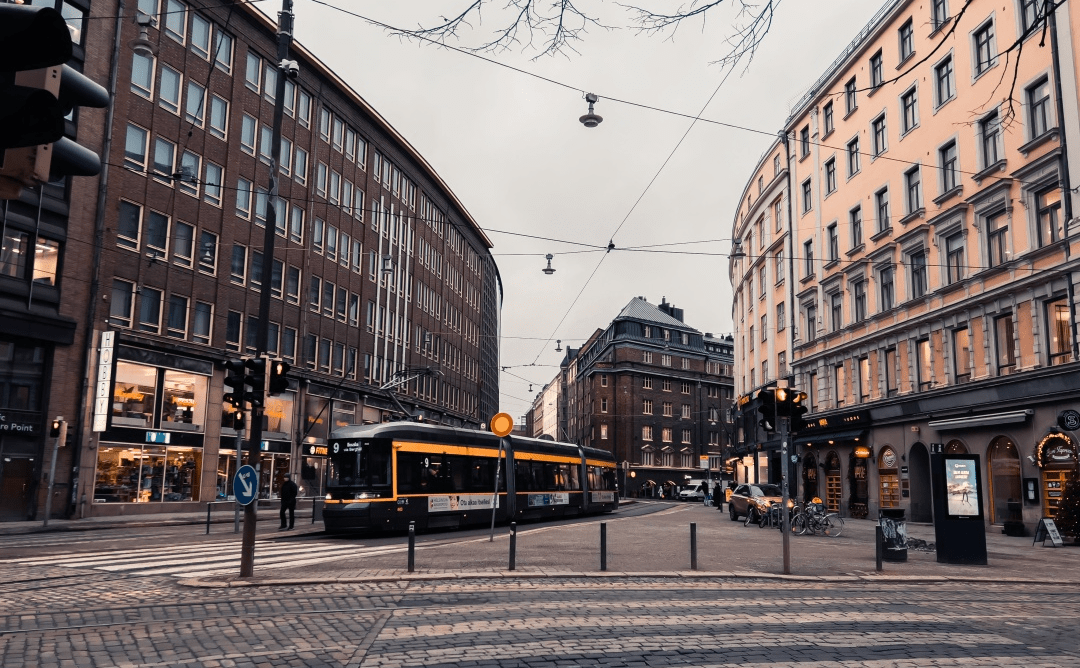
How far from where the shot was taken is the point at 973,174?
28.2m

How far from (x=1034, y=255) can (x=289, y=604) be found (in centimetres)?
2322

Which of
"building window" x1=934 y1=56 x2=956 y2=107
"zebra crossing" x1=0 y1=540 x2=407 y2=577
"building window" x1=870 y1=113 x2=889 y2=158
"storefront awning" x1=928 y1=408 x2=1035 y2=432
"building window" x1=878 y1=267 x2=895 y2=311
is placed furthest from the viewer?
"building window" x1=870 y1=113 x2=889 y2=158

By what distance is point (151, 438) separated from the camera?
1257 inches

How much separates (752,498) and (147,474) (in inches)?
881

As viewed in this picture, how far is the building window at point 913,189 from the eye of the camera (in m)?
32.1

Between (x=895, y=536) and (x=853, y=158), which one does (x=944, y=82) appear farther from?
(x=895, y=536)

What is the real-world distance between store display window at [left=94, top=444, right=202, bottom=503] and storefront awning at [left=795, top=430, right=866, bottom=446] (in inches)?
1047

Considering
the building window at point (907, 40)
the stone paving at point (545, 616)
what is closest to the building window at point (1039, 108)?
the building window at point (907, 40)

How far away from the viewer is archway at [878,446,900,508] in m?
32.9

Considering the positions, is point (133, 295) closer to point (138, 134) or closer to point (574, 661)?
point (138, 134)

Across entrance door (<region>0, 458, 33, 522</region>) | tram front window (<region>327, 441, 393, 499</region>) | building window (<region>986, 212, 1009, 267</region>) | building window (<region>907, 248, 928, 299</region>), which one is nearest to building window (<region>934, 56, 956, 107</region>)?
building window (<region>986, 212, 1009, 267</region>)

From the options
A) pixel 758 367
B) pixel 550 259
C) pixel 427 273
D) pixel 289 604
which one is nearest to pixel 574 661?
pixel 289 604

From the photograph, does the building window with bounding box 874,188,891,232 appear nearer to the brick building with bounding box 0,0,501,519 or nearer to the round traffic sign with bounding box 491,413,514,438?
the round traffic sign with bounding box 491,413,514,438

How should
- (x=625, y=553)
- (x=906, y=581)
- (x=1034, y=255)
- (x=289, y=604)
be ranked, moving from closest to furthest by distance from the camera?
(x=289, y=604) < (x=906, y=581) < (x=625, y=553) < (x=1034, y=255)
